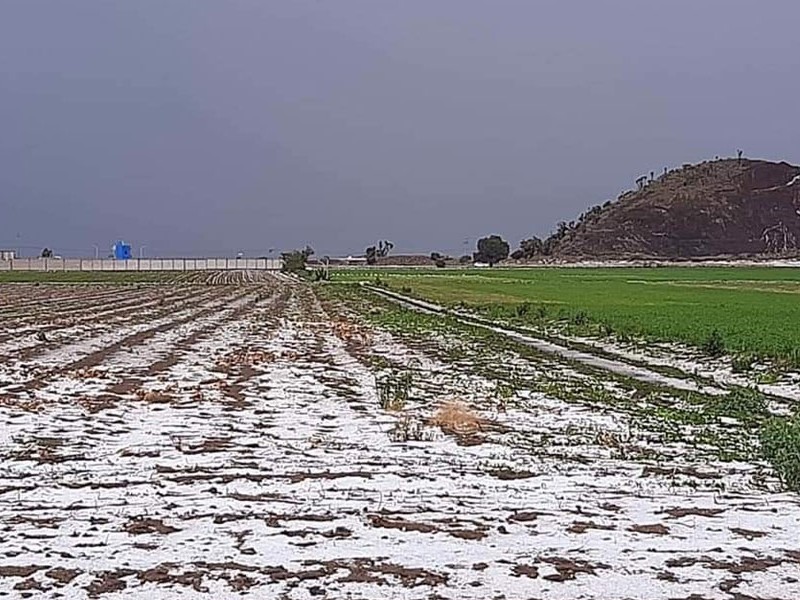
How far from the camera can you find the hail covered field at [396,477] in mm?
6938

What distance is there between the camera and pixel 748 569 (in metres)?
7.05

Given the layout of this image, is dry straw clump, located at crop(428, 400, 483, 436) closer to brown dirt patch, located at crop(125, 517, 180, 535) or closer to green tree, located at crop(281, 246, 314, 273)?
brown dirt patch, located at crop(125, 517, 180, 535)

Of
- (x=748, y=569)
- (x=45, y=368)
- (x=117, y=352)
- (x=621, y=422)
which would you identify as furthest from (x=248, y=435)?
(x=117, y=352)

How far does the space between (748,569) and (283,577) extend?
3007mm

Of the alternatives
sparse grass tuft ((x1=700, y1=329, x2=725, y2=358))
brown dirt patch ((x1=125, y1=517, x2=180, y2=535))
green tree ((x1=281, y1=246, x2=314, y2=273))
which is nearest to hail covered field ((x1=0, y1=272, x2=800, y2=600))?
brown dirt patch ((x1=125, y1=517, x2=180, y2=535))

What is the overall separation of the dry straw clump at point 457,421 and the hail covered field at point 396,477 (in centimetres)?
6

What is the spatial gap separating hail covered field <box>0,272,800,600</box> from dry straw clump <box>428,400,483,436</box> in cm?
6

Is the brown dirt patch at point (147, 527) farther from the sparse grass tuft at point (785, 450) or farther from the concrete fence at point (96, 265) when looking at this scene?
the concrete fence at point (96, 265)

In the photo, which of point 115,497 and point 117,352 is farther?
point 117,352

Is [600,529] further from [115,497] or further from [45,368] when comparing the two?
[45,368]

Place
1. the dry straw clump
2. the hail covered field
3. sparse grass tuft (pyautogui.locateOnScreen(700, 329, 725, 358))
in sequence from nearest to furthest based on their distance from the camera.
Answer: the hail covered field < the dry straw clump < sparse grass tuft (pyautogui.locateOnScreen(700, 329, 725, 358))

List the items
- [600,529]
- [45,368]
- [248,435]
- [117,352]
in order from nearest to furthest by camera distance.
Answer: [600,529] < [248,435] < [45,368] < [117,352]

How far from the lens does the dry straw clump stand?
1341cm

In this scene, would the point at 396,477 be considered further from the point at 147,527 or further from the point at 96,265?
the point at 96,265
